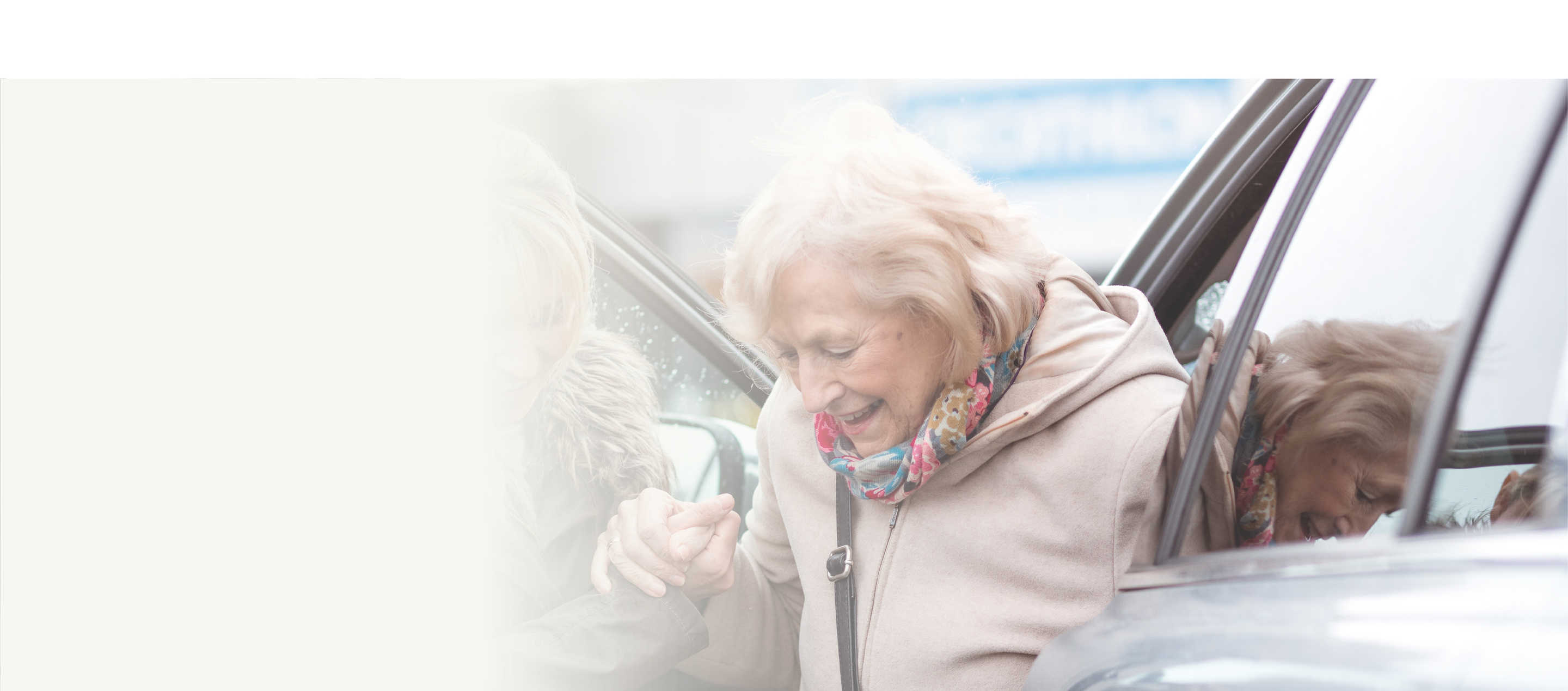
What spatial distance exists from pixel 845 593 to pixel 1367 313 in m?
0.79

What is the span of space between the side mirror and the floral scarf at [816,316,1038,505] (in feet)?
1.35

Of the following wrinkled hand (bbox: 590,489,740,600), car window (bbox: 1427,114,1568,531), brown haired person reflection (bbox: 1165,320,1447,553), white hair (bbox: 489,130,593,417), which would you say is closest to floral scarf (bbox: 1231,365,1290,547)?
brown haired person reflection (bbox: 1165,320,1447,553)

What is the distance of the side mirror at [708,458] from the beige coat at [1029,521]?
0.30 metres

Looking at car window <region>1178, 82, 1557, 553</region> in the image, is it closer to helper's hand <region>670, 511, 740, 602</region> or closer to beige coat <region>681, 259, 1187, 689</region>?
beige coat <region>681, 259, 1187, 689</region>

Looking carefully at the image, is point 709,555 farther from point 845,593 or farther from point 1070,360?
point 1070,360

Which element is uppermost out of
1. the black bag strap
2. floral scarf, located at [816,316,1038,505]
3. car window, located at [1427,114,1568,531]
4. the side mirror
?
car window, located at [1427,114,1568,531]

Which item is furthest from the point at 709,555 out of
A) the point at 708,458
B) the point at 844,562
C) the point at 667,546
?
the point at 844,562

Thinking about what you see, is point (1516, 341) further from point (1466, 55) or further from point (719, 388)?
point (719, 388)

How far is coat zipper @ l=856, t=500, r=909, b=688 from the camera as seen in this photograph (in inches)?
55.2

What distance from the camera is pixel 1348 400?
2.71 ft

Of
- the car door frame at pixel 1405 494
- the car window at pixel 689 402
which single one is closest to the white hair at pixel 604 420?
the car window at pixel 689 402

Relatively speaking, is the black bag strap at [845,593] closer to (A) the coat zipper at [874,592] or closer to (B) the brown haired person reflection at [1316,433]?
(A) the coat zipper at [874,592]

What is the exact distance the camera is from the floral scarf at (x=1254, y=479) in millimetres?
895

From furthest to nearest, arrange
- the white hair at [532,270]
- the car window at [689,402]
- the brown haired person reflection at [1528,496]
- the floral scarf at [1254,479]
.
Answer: the car window at [689,402] → the white hair at [532,270] → the floral scarf at [1254,479] → the brown haired person reflection at [1528,496]
